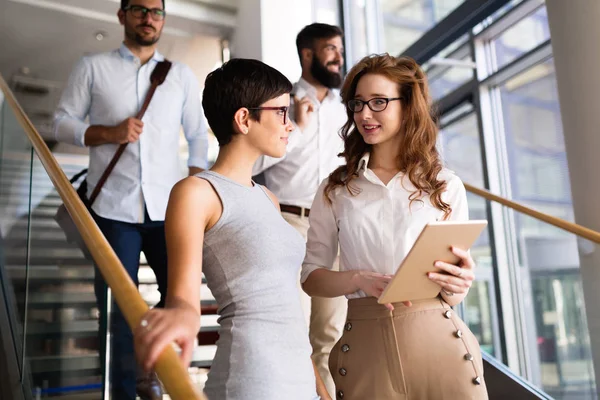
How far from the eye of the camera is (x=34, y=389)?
8.57ft

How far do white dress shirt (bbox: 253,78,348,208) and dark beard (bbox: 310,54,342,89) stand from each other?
0.33 ft

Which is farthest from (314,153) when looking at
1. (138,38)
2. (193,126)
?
(138,38)

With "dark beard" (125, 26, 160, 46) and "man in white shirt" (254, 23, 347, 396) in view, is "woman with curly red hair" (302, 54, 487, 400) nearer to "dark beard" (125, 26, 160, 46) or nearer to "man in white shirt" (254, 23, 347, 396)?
"man in white shirt" (254, 23, 347, 396)

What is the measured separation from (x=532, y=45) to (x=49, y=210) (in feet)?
11.6

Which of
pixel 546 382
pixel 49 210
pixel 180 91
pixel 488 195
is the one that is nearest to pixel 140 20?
pixel 180 91

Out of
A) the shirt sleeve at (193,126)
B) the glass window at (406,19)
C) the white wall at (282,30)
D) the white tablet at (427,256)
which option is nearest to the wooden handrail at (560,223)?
the white tablet at (427,256)

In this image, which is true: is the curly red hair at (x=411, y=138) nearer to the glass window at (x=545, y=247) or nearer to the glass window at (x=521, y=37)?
the glass window at (x=545, y=247)

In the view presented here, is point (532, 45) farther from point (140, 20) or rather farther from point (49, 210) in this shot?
point (49, 210)

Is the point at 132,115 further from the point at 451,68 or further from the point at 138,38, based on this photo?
the point at 451,68

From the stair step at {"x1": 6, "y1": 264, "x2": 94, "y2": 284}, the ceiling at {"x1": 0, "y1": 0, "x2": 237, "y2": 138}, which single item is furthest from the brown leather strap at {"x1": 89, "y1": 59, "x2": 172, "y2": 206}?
the ceiling at {"x1": 0, "y1": 0, "x2": 237, "y2": 138}

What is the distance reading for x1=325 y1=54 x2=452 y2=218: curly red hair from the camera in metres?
1.86

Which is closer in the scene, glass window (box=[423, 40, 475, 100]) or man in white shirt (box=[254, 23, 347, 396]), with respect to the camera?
man in white shirt (box=[254, 23, 347, 396])

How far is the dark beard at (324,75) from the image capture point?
3281 mm

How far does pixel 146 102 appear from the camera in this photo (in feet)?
9.73
